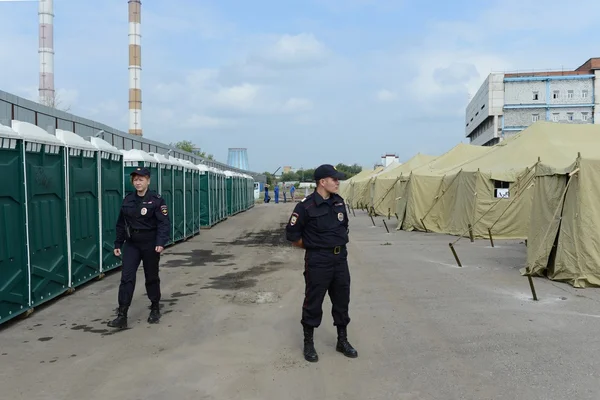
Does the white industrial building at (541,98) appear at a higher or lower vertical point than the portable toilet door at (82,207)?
higher

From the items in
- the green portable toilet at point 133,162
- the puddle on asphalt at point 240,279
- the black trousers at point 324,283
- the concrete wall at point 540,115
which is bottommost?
the puddle on asphalt at point 240,279

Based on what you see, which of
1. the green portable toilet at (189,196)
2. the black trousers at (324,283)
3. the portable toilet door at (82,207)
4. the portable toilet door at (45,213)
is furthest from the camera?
the green portable toilet at (189,196)

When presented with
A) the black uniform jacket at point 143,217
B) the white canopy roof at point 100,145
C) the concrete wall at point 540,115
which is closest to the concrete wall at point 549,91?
the concrete wall at point 540,115

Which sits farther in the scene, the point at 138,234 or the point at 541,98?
the point at 541,98

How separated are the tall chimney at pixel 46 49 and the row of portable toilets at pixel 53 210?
36.8 m

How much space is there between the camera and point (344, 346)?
5098mm

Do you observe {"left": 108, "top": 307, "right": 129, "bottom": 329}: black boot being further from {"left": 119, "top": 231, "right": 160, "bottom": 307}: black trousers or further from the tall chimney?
the tall chimney

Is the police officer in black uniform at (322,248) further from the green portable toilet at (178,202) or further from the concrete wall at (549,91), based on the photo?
the concrete wall at (549,91)

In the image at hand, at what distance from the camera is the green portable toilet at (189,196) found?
626 inches

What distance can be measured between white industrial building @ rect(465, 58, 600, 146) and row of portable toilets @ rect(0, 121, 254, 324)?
209 ft

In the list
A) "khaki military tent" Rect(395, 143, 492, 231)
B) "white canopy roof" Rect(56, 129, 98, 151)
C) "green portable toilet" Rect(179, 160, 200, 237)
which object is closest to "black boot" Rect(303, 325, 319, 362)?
"white canopy roof" Rect(56, 129, 98, 151)

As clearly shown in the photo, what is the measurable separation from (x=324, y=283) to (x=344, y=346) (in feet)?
2.41

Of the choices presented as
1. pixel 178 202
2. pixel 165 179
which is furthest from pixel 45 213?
pixel 178 202

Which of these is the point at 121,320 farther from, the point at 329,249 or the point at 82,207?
the point at 82,207
